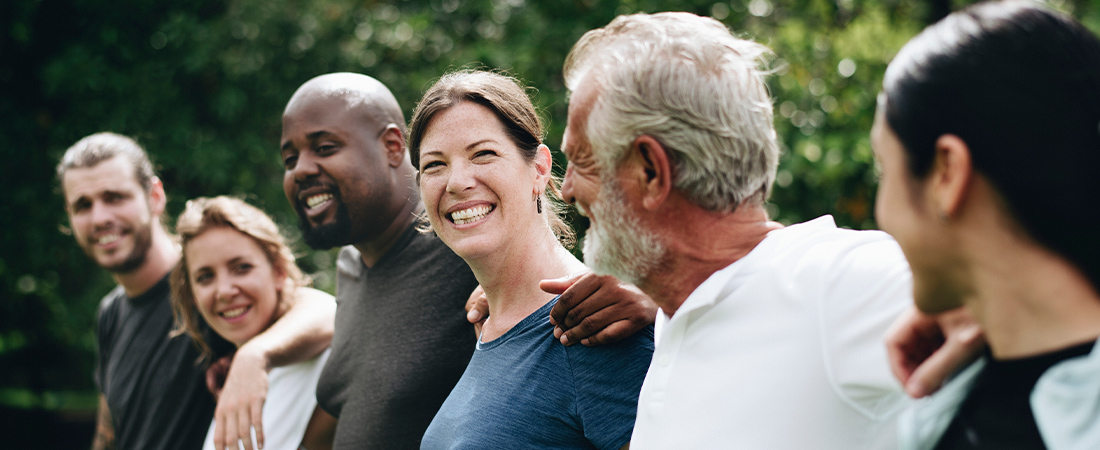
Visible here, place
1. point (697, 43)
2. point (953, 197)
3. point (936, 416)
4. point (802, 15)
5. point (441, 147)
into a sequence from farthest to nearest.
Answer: point (802, 15), point (441, 147), point (697, 43), point (936, 416), point (953, 197)

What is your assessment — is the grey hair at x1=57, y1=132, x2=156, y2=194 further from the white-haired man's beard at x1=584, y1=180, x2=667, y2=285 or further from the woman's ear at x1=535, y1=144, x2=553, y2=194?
the white-haired man's beard at x1=584, y1=180, x2=667, y2=285

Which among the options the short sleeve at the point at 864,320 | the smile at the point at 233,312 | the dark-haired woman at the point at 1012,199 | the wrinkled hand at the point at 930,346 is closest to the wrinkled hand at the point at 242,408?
the smile at the point at 233,312

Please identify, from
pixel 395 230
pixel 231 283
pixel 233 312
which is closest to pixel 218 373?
pixel 233 312

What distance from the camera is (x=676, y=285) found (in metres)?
1.59

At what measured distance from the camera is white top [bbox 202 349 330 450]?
9.57ft

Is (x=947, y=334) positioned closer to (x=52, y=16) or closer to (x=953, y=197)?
(x=953, y=197)

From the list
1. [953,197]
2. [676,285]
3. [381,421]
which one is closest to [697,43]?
[676,285]

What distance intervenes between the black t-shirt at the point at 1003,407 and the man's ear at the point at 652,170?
0.62 metres

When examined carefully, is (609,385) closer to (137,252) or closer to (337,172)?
(337,172)

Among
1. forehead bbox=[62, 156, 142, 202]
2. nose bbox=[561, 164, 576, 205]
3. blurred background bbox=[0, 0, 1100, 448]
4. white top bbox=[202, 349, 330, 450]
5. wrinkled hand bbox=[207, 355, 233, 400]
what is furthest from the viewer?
blurred background bbox=[0, 0, 1100, 448]

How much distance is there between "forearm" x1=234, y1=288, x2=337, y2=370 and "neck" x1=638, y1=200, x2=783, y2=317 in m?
1.87

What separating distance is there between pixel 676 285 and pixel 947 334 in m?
0.54

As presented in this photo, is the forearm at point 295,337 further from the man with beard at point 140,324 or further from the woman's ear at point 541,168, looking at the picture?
the woman's ear at point 541,168

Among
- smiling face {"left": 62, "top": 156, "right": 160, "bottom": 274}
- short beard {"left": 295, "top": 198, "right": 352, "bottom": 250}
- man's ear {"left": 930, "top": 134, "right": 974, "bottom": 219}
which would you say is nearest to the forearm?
short beard {"left": 295, "top": 198, "right": 352, "bottom": 250}
